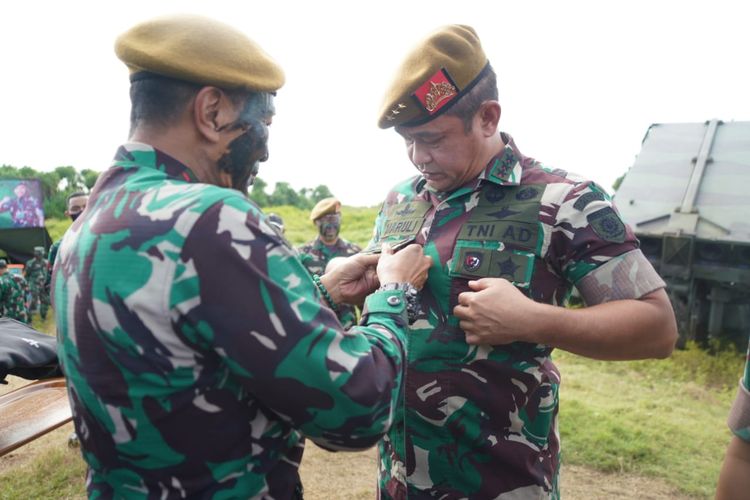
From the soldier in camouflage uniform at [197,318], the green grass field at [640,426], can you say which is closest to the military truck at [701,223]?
the green grass field at [640,426]

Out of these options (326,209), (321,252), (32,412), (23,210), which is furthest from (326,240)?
(23,210)

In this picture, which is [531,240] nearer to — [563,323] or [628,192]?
[563,323]

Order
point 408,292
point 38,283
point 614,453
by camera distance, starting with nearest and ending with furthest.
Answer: point 408,292 → point 614,453 → point 38,283

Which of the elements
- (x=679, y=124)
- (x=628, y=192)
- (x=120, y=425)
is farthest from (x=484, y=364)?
(x=679, y=124)

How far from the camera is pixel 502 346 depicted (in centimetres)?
184

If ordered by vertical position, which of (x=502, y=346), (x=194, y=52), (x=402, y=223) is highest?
(x=194, y=52)

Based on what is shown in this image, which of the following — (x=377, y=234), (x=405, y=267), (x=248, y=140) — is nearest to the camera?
(x=248, y=140)

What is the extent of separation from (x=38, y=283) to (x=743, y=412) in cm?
1442

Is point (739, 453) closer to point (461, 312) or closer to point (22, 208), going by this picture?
point (461, 312)

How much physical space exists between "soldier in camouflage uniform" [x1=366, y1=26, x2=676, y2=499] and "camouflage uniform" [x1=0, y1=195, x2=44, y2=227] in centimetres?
1487

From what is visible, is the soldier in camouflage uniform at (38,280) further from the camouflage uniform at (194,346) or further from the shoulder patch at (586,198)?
the shoulder patch at (586,198)

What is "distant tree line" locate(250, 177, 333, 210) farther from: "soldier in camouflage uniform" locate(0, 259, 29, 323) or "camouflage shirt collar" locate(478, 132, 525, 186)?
"camouflage shirt collar" locate(478, 132, 525, 186)

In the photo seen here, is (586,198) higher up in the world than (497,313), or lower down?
higher up

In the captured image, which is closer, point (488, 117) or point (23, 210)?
point (488, 117)
